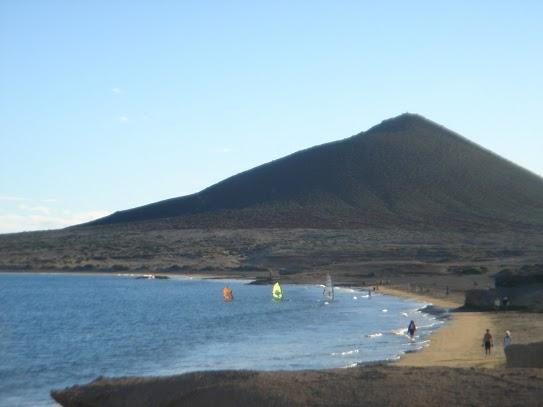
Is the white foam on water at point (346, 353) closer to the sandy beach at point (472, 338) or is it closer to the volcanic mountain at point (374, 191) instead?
the sandy beach at point (472, 338)

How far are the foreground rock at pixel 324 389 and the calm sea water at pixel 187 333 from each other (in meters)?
9.83

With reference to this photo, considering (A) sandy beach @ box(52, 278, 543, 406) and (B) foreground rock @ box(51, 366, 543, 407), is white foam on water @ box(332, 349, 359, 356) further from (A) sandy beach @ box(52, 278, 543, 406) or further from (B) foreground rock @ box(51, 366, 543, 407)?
(B) foreground rock @ box(51, 366, 543, 407)

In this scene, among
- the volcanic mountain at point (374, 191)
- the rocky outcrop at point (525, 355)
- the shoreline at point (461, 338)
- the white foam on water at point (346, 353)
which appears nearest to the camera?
the rocky outcrop at point (525, 355)

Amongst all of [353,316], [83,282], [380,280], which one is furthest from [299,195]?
[353,316]

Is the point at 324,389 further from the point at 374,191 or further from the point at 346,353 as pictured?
the point at 374,191

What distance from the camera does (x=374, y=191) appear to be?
551 ft

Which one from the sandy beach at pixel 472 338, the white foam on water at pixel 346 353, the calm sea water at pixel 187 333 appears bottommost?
the sandy beach at pixel 472 338

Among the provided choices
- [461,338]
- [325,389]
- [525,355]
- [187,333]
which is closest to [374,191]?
[187,333]

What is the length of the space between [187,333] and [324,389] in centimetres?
3339

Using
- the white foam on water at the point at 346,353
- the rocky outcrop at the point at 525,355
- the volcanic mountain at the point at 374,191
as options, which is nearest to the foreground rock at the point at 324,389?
the rocky outcrop at the point at 525,355

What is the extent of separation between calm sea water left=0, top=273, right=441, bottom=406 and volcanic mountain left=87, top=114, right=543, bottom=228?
64.5m

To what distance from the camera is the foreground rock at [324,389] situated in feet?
53.4

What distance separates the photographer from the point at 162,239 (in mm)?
142875

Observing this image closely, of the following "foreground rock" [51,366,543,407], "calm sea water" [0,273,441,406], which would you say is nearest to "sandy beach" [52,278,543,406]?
"foreground rock" [51,366,543,407]
